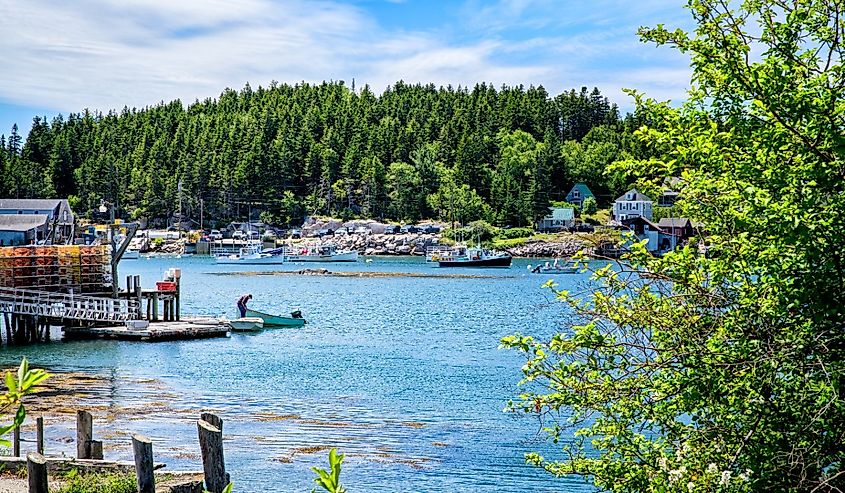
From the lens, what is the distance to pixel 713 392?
32.8 feet

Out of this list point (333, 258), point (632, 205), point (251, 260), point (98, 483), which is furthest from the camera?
point (632, 205)

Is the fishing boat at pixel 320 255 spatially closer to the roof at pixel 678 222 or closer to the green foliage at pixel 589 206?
the green foliage at pixel 589 206

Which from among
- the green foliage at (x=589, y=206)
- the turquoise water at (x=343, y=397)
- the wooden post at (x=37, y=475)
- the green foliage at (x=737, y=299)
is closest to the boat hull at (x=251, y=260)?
the green foliage at (x=589, y=206)

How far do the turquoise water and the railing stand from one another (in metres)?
1.72

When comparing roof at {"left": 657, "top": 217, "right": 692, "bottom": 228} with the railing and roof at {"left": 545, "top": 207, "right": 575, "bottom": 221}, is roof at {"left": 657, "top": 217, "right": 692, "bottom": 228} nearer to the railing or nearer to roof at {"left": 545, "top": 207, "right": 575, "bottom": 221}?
the railing

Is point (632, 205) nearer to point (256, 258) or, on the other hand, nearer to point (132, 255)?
point (256, 258)

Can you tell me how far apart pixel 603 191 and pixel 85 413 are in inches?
6547

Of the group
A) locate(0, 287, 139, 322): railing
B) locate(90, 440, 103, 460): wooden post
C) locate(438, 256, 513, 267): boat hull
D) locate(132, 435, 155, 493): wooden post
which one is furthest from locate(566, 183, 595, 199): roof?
locate(132, 435, 155, 493): wooden post

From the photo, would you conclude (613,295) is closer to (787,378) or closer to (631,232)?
(631,232)

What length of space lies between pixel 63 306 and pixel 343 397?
65.4ft

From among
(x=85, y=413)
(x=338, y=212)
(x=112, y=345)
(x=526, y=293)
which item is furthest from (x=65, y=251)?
(x=338, y=212)

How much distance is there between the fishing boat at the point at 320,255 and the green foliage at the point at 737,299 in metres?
137

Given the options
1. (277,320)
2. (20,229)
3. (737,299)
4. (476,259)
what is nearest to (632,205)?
(476,259)

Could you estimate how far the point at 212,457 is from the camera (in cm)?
1322
